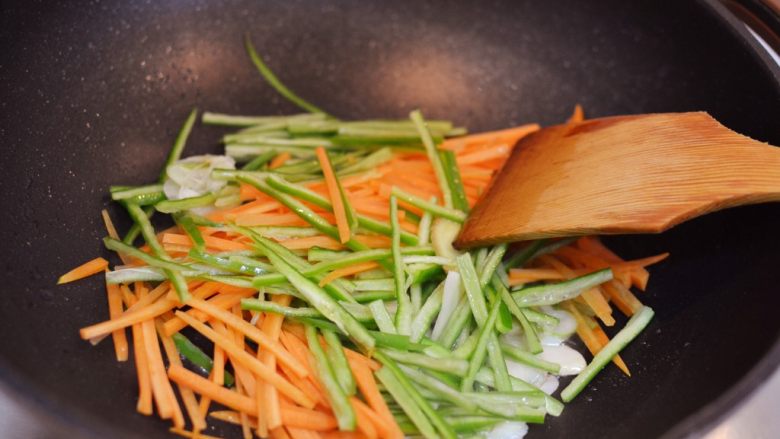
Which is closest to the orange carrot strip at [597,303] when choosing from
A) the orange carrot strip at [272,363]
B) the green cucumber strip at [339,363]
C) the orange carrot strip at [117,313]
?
the green cucumber strip at [339,363]

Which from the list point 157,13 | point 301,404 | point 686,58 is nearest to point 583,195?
point 686,58

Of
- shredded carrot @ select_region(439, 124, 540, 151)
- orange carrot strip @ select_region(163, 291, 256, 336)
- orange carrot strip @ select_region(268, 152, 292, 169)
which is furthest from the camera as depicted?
shredded carrot @ select_region(439, 124, 540, 151)

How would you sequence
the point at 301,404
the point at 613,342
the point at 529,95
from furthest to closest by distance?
the point at 529,95 → the point at 613,342 → the point at 301,404

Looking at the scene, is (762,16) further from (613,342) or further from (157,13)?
(157,13)

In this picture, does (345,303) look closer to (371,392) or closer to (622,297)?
(371,392)

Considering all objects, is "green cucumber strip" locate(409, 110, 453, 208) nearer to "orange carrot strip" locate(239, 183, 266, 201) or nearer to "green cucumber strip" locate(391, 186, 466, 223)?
"green cucumber strip" locate(391, 186, 466, 223)

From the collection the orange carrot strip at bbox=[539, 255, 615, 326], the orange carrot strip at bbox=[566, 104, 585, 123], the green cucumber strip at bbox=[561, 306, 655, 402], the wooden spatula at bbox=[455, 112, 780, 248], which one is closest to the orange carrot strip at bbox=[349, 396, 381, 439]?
the green cucumber strip at bbox=[561, 306, 655, 402]
